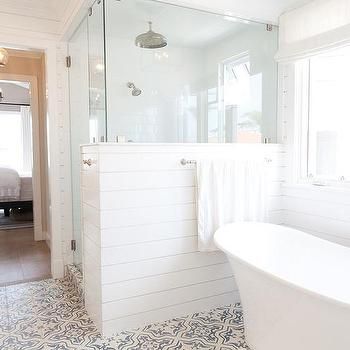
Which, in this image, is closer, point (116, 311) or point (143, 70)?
point (116, 311)

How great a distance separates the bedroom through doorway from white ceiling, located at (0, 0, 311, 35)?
0.86 m

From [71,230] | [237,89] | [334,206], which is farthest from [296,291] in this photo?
[71,230]

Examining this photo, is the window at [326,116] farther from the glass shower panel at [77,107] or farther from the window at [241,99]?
the glass shower panel at [77,107]

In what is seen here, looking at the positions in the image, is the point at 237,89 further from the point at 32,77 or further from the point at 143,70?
the point at 32,77

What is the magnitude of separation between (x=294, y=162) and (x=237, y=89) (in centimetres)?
81

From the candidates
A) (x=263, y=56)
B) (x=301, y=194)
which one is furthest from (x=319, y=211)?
(x=263, y=56)

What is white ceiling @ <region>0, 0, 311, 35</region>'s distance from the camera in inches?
96.1

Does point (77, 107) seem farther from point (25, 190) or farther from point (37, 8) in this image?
point (25, 190)

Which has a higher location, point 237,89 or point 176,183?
point 237,89

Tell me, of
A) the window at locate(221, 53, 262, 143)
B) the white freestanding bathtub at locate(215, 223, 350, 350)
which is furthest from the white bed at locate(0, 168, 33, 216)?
the white freestanding bathtub at locate(215, 223, 350, 350)

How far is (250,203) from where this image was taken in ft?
8.21

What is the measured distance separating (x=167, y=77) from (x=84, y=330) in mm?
2107

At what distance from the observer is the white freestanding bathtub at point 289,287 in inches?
55.2

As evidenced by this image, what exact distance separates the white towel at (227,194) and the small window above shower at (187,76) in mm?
355
